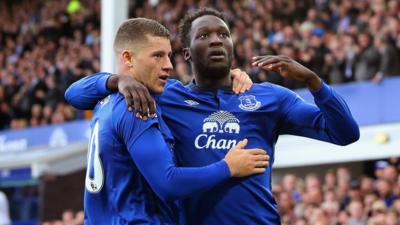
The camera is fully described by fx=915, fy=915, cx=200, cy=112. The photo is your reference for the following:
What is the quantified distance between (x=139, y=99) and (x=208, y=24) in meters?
0.81

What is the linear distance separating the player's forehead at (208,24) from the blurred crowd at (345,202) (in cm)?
553

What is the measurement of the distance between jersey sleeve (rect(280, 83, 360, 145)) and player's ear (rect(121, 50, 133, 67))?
929 millimetres

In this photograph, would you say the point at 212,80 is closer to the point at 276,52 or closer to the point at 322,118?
the point at 322,118

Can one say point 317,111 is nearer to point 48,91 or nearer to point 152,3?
point 48,91

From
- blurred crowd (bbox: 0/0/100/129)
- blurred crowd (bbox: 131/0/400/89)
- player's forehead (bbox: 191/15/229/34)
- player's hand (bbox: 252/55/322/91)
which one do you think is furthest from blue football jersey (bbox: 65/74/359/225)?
blurred crowd (bbox: 0/0/100/129)

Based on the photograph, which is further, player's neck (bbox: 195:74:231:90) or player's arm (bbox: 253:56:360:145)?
player's neck (bbox: 195:74:231:90)

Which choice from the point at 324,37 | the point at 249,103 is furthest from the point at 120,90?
the point at 324,37

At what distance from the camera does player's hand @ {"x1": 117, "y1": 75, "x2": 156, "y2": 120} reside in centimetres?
430

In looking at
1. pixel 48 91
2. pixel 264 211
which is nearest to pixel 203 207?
pixel 264 211

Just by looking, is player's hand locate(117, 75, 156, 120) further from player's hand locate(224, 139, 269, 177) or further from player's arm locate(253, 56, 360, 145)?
player's arm locate(253, 56, 360, 145)

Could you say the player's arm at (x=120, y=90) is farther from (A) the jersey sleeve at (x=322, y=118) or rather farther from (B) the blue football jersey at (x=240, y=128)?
(A) the jersey sleeve at (x=322, y=118)

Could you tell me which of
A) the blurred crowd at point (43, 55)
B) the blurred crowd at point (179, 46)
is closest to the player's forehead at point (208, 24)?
the blurred crowd at point (179, 46)

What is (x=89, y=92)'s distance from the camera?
4.87 meters

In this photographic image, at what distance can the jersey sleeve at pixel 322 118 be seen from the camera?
4.67m
